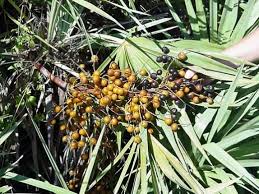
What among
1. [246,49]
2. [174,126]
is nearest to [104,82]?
[174,126]

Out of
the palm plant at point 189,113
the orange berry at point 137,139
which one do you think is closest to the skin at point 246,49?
the palm plant at point 189,113

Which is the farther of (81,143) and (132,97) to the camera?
(81,143)

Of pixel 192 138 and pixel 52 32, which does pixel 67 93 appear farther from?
pixel 192 138

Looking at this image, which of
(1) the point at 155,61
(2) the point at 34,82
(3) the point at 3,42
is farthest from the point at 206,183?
(3) the point at 3,42

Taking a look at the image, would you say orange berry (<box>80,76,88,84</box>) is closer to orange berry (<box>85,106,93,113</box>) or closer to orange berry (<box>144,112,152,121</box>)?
orange berry (<box>85,106,93,113</box>)

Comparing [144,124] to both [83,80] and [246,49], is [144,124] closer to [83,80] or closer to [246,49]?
[83,80]

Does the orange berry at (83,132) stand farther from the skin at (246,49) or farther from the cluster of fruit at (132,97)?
the skin at (246,49)
